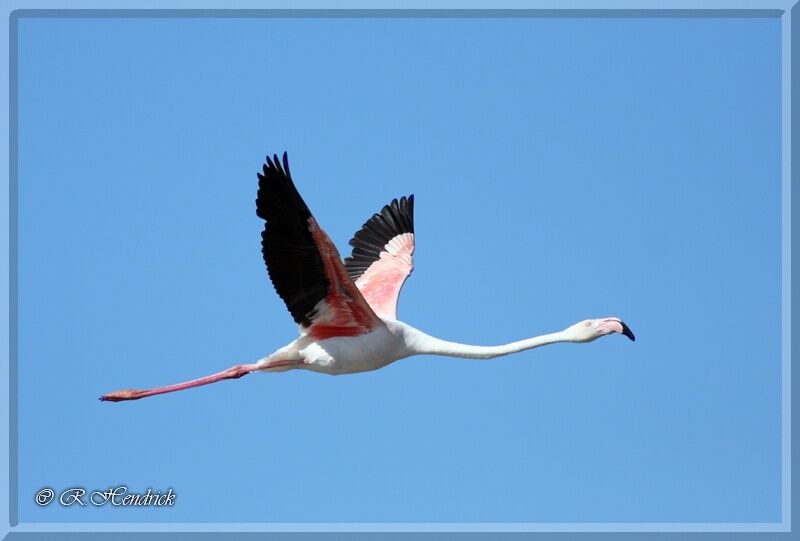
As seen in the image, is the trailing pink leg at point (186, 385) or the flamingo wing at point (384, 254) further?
the flamingo wing at point (384, 254)

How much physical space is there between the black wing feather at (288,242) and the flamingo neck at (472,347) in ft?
4.66

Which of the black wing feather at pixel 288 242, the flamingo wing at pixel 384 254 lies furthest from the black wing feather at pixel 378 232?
the black wing feather at pixel 288 242

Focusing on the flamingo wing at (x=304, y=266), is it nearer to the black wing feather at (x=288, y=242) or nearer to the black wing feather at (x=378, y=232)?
the black wing feather at (x=288, y=242)

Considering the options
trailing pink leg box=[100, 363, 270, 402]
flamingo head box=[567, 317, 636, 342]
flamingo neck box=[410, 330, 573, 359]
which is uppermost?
flamingo head box=[567, 317, 636, 342]

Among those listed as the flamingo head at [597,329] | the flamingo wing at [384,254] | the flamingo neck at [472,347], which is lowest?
the flamingo neck at [472,347]

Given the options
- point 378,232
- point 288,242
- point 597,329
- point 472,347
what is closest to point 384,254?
point 378,232

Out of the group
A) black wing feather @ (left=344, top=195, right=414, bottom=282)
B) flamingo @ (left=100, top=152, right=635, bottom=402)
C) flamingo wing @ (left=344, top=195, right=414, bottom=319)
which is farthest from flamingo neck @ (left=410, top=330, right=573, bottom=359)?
→ black wing feather @ (left=344, top=195, right=414, bottom=282)

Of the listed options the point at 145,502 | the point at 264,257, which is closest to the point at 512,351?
the point at 264,257

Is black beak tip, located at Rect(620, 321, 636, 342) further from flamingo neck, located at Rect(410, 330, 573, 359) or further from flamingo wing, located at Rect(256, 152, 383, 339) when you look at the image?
flamingo wing, located at Rect(256, 152, 383, 339)

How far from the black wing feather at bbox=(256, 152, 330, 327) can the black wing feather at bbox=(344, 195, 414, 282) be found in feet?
11.1

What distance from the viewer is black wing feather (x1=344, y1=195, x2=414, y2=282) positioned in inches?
709

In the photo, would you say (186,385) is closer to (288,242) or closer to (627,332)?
(288,242)

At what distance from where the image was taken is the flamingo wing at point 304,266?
1339cm

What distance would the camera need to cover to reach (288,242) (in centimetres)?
1369
